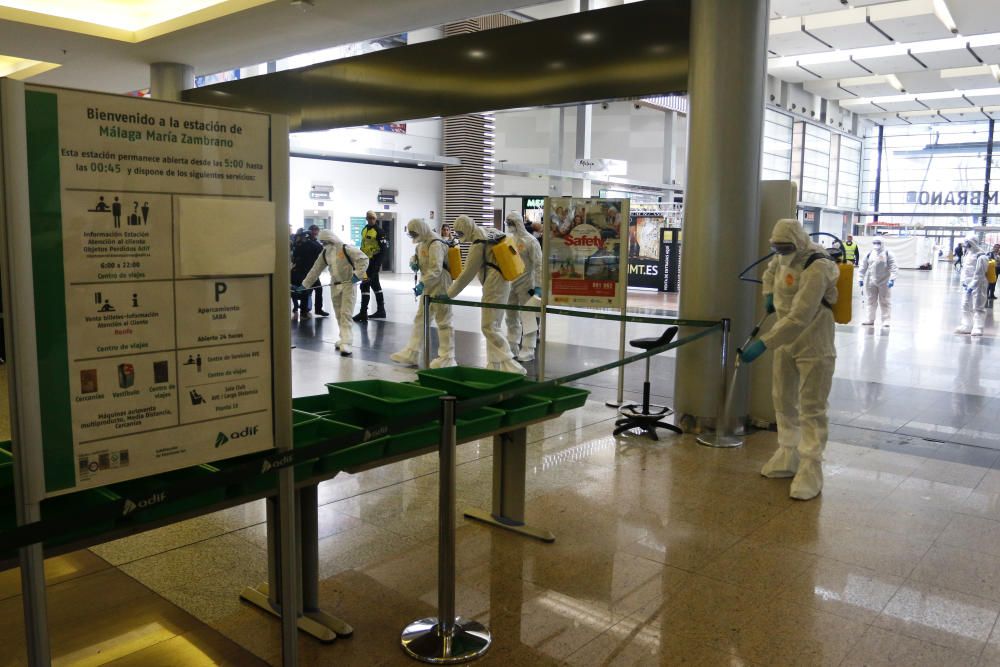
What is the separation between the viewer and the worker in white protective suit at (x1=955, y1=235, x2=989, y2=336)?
13.1 meters

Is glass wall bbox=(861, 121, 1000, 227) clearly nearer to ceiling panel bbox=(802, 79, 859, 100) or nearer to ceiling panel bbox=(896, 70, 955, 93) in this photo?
ceiling panel bbox=(802, 79, 859, 100)

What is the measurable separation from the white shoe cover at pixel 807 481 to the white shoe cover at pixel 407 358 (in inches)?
206

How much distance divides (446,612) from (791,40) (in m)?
17.8

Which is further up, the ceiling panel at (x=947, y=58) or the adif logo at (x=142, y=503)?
the ceiling panel at (x=947, y=58)

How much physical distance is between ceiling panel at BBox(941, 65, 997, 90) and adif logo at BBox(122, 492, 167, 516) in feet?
84.2

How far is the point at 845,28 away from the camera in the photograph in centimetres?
1677

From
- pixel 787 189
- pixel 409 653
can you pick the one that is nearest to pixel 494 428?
pixel 409 653

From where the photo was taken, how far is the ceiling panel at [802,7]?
14375 millimetres

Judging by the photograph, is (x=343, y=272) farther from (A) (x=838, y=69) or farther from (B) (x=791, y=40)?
(A) (x=838, y=69)

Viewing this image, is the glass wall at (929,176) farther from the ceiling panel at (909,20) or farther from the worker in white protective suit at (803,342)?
the worker in white protective suit at (803,342)

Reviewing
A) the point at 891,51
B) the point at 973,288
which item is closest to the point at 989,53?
the point at 891,51

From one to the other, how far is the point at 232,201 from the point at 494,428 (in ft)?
5.86

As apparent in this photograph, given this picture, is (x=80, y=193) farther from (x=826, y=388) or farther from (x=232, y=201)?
(x=826, y=388)

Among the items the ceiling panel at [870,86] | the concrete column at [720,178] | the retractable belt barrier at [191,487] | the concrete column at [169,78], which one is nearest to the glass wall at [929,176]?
the ceiling panel at [870,86]
